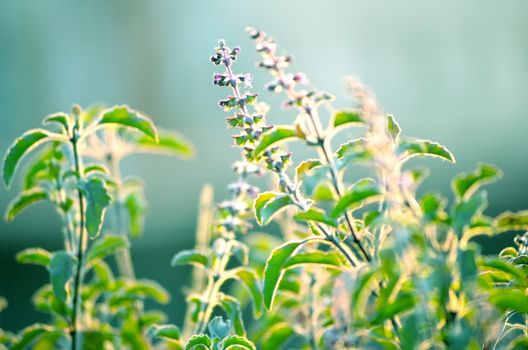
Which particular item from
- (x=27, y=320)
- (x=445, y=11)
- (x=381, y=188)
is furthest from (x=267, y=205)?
(x=445, y=11)

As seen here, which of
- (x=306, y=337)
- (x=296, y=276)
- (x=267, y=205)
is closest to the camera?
(x=267, y=205)

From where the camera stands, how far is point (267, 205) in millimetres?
1319

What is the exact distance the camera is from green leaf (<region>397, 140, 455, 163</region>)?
118cm

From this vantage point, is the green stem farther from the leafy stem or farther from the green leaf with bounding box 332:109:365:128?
the green leaf with bounding box 332:109:365:128

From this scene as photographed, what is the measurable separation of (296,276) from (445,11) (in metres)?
13.0

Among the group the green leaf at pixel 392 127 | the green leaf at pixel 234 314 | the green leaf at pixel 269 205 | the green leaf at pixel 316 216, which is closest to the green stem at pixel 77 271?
the green leaf at pixel 234 314

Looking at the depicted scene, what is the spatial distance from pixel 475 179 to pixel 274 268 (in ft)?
1.34

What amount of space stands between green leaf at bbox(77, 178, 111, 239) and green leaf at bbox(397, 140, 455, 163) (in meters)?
0.63

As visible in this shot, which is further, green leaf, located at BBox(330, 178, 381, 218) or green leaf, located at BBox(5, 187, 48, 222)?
green leaf, located at BBox(5, 187, 48, 222)

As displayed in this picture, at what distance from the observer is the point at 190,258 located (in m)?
1.64

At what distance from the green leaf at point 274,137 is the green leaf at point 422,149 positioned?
0.66ft

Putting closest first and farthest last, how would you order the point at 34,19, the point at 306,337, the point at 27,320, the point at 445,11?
1. the point at 306,337
2. the point at 27,320
3. the point at 445,11
4. the point at 34,19

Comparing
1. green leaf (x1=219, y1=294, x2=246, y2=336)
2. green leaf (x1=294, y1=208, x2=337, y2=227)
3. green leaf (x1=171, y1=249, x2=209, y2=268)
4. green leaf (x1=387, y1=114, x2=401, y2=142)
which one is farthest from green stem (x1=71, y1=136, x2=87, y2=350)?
green leaf (x1=387, y1=114, x2=401, y2=142)

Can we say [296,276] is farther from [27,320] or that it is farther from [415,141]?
[27,320]
